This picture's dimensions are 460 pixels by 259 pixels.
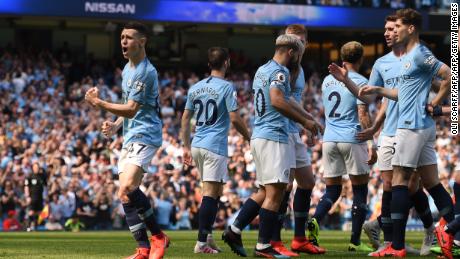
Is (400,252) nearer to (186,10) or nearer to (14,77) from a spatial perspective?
(14,77)

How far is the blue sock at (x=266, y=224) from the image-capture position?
440 inches

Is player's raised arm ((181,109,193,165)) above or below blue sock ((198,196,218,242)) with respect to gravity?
above

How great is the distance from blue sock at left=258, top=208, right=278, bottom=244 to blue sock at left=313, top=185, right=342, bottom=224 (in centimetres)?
219

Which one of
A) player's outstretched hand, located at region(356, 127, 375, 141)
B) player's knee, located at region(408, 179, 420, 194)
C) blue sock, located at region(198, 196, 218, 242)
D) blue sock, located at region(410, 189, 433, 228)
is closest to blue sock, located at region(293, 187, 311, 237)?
player's outstretched hand, located at region(356, 127, 375, 141)

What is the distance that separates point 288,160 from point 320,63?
31.7m

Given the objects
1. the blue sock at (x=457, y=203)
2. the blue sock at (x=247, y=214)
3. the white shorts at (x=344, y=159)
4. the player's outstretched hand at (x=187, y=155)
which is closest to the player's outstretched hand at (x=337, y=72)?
the blue sock at (x=247, y=214)

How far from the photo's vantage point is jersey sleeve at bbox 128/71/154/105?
10.8 metres

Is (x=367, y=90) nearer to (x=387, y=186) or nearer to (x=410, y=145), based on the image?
(x=410, y=145)

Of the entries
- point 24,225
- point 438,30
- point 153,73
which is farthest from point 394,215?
point 438,30

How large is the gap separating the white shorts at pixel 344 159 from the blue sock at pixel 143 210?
3.54m

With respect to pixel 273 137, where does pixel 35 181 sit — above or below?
below

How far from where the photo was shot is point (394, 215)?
11383mm

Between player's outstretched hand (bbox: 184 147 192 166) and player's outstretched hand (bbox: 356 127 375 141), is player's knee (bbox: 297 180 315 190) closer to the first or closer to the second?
player's outstretched hand (bbox: 356 127 375 141)

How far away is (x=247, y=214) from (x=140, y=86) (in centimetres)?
193
